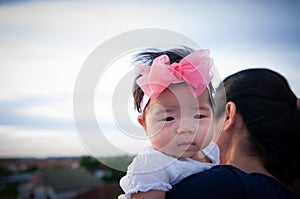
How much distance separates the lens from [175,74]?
3.78 feet

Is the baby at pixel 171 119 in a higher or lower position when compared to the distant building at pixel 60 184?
higher

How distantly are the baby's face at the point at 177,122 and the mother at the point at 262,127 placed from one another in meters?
0.14

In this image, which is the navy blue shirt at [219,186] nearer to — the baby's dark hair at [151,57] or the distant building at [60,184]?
the baby's dark hair at [151,57]

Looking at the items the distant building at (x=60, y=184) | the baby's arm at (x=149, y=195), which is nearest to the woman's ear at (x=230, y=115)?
the baby's arm at (x=149, y=195)

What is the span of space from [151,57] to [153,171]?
302 millimetres

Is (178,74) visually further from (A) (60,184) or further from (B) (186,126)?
(A) (60,184)

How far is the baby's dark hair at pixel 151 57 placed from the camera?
1206 millimetres

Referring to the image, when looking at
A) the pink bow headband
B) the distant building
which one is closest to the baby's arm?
the pink bow headband

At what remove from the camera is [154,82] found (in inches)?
44.8

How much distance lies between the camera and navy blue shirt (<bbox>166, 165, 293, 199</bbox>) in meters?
1.10

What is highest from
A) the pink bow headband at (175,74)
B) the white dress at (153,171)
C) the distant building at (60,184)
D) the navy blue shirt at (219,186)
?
the pink bow headband at (175,74)

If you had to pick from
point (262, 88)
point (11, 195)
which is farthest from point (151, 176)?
point (11, 195)

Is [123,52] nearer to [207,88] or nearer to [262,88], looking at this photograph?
[207,88]

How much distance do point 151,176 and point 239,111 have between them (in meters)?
0.37
